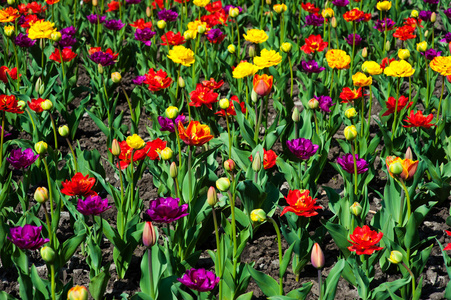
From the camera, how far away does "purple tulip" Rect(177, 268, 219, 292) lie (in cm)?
172

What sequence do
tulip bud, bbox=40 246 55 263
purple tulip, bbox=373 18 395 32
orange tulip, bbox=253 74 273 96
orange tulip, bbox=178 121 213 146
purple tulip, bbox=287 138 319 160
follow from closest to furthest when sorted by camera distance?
tulip bud, bbox=40 246 55 263 → orange tulip, bbox=178 121 213 146 → purple tulip, bbox=287 138 319 160 → orange tulip, bbox=253 74 273 96 → purple tulip, bbox=373 18 395 32

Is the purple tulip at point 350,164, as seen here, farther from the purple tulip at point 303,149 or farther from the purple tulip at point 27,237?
the purple tulip at point 27,237

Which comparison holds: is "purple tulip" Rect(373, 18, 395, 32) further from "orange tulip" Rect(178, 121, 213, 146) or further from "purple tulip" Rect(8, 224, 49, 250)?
"purple tulip" Rect(8, 224, 49, 250)

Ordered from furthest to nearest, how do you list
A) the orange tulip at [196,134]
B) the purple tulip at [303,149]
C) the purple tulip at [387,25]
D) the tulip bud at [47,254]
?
the purple tulip at [387,25], the purple tulip at [303,149], the orange tulip at [196,134], the tulip bud at [47,254]

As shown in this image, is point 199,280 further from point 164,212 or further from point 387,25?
point 387,25

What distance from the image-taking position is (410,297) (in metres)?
2.12

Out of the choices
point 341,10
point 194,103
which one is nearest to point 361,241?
point 194,103

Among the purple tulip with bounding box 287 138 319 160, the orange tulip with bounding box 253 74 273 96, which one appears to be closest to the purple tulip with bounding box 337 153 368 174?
the purple tulip with bounding box 287 138 319 160

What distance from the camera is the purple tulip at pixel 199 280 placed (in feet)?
5.64

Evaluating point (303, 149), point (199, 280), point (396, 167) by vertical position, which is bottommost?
point (199, 280)

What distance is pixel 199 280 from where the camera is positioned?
1729mm

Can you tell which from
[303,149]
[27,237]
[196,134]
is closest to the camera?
[27,237]

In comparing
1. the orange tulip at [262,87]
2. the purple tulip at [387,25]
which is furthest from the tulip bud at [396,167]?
the purple tulip at [387,25]

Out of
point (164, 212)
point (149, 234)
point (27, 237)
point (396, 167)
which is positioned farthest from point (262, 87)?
point (27, 237)
